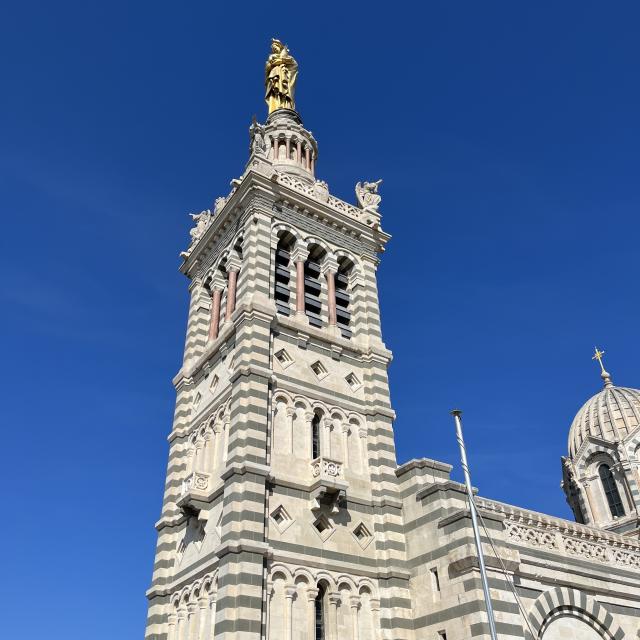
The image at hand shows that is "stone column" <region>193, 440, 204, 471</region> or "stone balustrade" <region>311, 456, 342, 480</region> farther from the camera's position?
"stone column" <region>193, 440, 204, 471</region>

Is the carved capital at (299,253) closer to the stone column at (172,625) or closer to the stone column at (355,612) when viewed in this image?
the stone column at (355,612)

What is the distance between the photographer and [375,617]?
24.1 m

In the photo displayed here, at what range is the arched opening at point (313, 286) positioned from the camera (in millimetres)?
32281

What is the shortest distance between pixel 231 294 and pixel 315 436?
29.1 feet

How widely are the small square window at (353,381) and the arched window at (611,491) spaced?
30417mm

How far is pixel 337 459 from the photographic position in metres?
27.3

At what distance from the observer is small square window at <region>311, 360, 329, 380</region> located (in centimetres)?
2955

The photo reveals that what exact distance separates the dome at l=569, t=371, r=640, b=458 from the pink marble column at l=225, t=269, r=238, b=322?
3490cm

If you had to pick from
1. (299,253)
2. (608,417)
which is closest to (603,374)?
(608,417)

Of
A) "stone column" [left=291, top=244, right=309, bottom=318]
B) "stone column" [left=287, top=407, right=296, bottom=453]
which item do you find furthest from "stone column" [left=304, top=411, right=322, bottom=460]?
"stone column" [left=291, top=244, right=309, bottom=318]

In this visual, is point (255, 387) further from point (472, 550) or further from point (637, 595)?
point (637, 595)

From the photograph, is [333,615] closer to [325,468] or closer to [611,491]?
[325,468]

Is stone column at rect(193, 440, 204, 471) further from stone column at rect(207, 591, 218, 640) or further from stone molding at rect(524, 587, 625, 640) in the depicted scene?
stone molding at rect(524, 587, 625, 640)

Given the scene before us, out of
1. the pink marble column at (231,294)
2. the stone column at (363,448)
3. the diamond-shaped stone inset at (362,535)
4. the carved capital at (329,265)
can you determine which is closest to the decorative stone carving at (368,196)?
the carved capital at (329,265)
